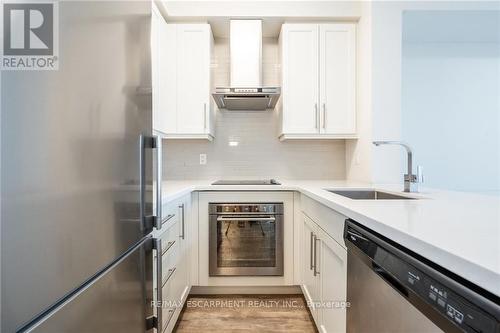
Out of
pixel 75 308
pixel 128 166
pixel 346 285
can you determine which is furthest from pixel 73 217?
pixel 346 285

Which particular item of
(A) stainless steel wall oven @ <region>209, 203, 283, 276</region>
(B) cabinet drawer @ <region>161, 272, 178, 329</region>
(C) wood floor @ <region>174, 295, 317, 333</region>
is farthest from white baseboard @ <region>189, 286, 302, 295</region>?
(B) cabinet drawer @ <region>161, 272, 178, 329</region>

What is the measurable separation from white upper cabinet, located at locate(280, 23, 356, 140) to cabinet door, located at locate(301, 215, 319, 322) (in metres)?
0.94

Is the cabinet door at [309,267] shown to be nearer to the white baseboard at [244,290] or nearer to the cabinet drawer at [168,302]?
the white baseboard at [244,290]

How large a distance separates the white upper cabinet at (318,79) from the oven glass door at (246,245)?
2.92 feet

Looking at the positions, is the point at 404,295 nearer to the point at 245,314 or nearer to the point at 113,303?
the point at 113,303

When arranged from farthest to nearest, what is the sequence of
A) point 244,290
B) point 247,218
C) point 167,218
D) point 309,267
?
1. point 244,290
2. point 247,218
3. point 309,267
4. point 167,218

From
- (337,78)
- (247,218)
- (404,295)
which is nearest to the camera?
(404,295)

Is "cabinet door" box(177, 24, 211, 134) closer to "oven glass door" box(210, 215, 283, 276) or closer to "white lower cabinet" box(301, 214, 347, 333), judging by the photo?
"oven glass door" box(210, 215, 283, 276)

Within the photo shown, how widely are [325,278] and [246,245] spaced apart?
901 mm

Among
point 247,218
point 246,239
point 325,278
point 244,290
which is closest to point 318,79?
point 247,218

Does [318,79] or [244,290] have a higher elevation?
[318,79]

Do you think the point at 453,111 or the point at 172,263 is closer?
the point at 172,263

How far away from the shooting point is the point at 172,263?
1758mm

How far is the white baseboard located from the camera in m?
2.51
